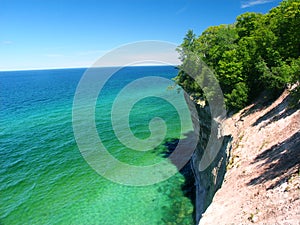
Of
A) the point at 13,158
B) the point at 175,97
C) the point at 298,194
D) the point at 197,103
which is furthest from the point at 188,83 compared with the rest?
the point at 175,97

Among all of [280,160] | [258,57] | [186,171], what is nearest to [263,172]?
[280,160]

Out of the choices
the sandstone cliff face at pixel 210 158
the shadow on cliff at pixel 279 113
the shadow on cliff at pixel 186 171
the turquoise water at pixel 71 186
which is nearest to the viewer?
the shadow on cliff at pixel 279 113

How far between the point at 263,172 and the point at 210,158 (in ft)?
39.6

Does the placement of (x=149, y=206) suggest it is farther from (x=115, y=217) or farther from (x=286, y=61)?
(x=286, y=61)

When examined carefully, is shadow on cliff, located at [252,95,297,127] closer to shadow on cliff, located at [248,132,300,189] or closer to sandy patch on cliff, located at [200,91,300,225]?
sandy patch on cliff, located at [200,91,300,225]

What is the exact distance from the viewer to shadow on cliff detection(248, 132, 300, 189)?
1260 cm

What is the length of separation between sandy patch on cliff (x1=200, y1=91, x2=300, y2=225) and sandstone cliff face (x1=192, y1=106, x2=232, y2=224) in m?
1.94

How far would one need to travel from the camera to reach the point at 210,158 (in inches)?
1024

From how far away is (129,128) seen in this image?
54.7 meters

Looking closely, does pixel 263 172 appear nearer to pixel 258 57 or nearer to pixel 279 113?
pixel 279 113

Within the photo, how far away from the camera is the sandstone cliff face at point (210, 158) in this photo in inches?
823

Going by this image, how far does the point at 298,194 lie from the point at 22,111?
261ft

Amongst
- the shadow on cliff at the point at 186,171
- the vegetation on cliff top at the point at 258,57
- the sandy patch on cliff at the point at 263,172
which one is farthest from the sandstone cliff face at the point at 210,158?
the vegetation on cliff top at the point at 258,57

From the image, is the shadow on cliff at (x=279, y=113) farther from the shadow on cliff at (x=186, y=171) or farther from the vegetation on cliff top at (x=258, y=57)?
the shadow on cliff at (x=186, y=171)
